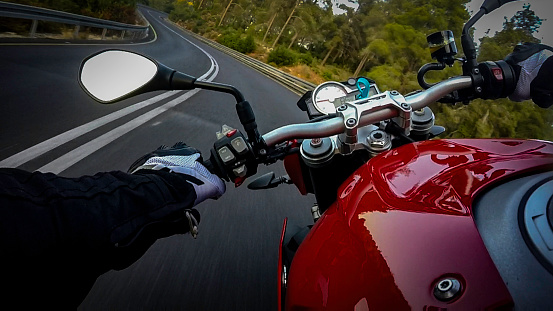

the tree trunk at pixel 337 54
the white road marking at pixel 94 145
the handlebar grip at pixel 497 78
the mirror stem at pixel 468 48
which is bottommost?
the white road marking at pixel 94 145

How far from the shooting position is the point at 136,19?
1869 cm

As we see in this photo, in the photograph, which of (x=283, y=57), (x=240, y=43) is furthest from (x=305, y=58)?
(x=240, y=43)

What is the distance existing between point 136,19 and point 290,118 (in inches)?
635

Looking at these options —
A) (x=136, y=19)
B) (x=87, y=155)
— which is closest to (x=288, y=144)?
(x=87, y=155)

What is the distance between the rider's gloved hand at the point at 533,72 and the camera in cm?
117

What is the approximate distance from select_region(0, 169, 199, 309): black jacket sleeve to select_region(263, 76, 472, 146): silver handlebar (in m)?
0.37

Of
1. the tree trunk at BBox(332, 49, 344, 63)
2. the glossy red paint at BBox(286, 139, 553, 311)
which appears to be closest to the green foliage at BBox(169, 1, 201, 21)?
the tree trunk at BBox(332, 49, 344, 63)

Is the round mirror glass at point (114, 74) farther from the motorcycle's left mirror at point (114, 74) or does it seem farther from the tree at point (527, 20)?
the tree at point (527, 20)

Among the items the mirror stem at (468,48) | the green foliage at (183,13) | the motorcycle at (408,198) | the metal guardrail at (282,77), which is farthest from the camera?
the green foliage at (183,13)

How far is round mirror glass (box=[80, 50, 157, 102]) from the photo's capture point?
122 cm

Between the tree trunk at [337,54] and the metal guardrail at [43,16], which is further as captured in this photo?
the tree trunk at [337,54]

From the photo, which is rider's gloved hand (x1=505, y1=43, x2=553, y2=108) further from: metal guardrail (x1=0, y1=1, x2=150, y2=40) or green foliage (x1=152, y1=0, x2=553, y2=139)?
metal guardrail (x1=0, y1=1, x2=150, y2=40)

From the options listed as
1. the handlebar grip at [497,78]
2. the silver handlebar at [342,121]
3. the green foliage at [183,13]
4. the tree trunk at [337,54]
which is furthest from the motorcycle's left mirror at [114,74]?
the green foliage at [183,13]

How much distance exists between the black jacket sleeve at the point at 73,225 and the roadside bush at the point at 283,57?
20.6 meters
